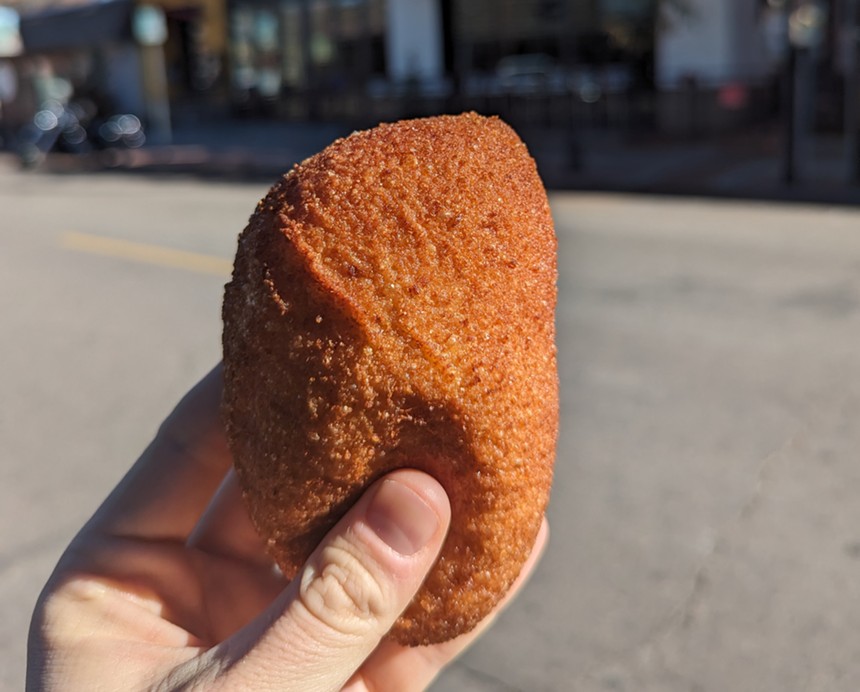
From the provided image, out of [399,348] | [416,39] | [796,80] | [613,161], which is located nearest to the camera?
[399,348]

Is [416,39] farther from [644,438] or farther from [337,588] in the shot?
[337,588]

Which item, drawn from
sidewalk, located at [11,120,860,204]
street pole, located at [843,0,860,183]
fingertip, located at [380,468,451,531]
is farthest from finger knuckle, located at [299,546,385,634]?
street pole, located at [843,0,860,183]

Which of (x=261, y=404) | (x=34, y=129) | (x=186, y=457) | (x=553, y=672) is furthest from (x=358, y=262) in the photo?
(x=34, y=129)

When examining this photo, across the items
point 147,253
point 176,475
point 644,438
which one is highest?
point 176,475

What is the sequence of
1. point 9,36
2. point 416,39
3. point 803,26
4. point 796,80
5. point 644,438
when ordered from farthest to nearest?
1. point 9,36
2. point 416,39
3. point 803,26
4. point 796,80
5. point 644,438

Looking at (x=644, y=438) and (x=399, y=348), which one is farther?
(x=644, y=438)

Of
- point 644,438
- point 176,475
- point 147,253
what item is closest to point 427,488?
point 176,475
